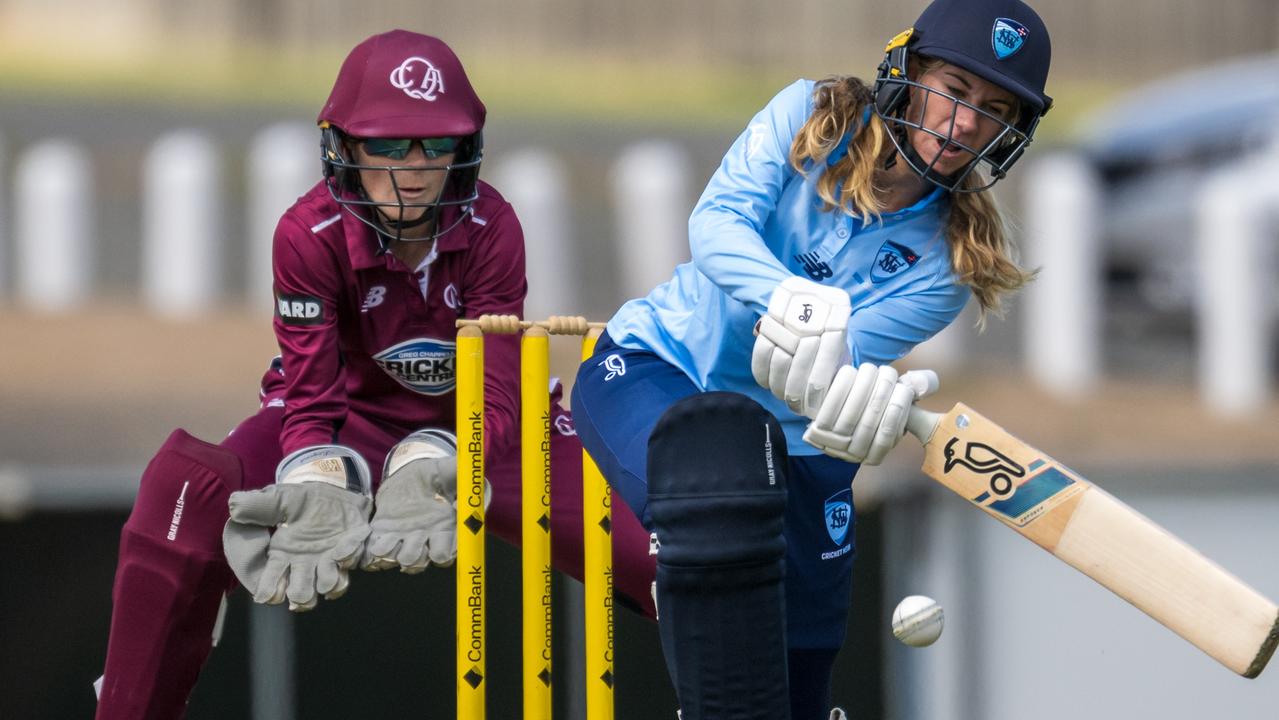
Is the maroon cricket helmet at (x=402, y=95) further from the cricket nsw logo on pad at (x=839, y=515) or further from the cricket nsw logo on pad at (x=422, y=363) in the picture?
the cricket nsw logo on pad at (x=839, y=515)

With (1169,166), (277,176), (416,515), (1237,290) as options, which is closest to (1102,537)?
(416,515)

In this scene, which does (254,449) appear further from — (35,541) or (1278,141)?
(1278,141)

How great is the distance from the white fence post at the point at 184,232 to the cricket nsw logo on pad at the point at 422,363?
4402mm

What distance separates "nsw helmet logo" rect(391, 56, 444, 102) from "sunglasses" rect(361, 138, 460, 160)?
73 millimetres

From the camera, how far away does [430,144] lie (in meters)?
3.05

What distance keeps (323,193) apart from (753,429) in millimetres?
1130

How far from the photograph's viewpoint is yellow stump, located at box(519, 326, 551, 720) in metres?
2.99

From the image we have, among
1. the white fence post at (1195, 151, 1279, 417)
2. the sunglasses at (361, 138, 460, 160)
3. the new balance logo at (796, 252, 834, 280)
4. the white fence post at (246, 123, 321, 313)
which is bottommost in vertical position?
the white fence post at (1195, 151, 1279, 417)

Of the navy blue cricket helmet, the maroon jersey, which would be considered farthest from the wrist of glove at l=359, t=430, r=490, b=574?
the navy blue cricket helmet

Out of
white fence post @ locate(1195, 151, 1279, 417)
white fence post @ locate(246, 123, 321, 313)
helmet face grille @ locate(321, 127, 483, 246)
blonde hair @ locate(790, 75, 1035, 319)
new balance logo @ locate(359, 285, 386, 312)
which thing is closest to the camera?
blonde hair @ locate(790, 75, 1035, 319)

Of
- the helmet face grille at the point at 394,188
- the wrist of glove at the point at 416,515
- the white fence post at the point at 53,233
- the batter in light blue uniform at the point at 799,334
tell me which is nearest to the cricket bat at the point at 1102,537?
the batter in light blue uniform at the point at 799,334

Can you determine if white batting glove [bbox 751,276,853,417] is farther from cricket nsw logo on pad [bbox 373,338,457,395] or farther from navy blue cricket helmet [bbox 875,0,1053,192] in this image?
cricket nsw logo on pad [bbox 373,338,457,395]

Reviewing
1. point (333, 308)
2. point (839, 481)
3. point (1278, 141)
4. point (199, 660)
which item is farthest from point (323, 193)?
point (1278, 141)

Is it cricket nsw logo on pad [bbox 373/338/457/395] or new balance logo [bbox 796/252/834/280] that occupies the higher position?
new balance logo [bbox 796/252/834/280]
